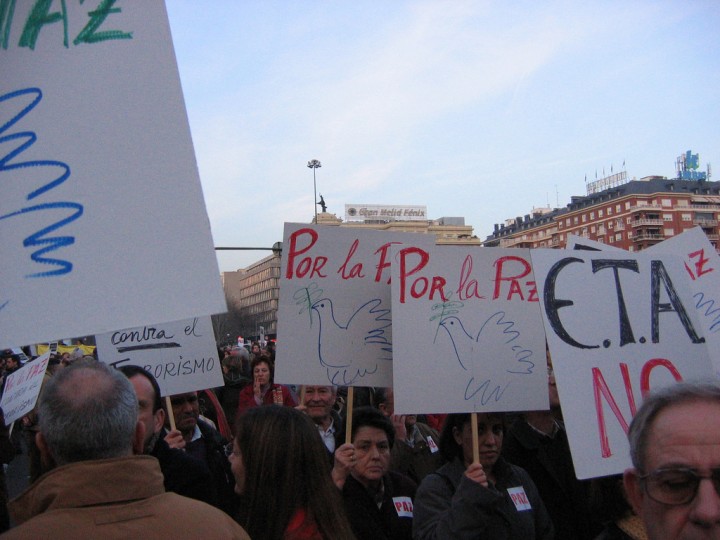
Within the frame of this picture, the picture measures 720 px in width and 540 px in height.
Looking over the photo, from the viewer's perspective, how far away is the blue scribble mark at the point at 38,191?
5.70 feet

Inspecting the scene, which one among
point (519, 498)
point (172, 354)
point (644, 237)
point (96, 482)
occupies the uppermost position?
point (644, 237)

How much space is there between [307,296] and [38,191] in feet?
8.59

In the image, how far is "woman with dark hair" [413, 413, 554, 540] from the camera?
2990 mm

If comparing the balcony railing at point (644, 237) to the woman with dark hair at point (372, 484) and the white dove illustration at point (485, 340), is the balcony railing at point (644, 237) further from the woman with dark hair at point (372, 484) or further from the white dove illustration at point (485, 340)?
the woman with dark hair at point (372, 484)

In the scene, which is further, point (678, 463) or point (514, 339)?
point (514, 339)

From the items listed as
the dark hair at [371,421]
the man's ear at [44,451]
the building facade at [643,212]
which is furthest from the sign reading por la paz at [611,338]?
the building facade at [643,212]

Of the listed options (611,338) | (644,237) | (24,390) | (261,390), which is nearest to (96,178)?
(611,338)

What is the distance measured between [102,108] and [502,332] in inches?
99.5

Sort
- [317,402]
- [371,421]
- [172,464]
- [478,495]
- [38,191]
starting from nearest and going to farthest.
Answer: [38,191], [478,495], [172,464], [371,421], [317,402]

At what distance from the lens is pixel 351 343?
13.8 feet

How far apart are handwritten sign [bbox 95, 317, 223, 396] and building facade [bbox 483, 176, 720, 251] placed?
333 ft

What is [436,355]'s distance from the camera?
3.62 meters

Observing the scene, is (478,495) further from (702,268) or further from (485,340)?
(702,268)

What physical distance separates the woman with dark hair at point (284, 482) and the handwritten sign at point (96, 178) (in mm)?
972
